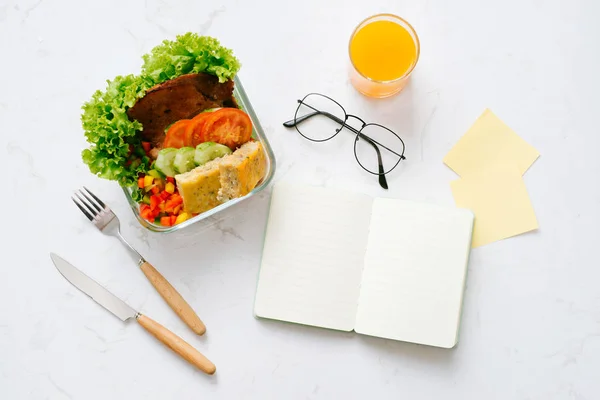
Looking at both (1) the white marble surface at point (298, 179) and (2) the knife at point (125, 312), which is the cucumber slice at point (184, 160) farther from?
(2) the knife at point (125, 312)

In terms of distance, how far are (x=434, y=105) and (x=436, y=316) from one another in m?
0.80

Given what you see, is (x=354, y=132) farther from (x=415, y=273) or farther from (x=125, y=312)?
(x=125, y=312)

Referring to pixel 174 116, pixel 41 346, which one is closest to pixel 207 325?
pixel 41 346

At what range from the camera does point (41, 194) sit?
207 cm

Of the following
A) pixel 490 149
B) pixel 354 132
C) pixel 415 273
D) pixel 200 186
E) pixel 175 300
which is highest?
pixel 200 186

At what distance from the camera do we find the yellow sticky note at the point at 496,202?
2.04 meters

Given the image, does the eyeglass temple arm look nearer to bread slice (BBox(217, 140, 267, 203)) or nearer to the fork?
bread slice (BBox(217, 140, 267, 203))

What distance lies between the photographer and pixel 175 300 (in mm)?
1996

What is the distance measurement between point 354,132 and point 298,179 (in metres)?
0.28

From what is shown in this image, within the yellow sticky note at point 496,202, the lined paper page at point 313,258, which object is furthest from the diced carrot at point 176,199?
the yellow sticky note at point 496,202

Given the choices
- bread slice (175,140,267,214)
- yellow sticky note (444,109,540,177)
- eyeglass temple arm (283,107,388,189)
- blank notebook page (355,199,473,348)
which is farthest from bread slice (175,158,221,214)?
yellow sticky note (444,109,540,177)

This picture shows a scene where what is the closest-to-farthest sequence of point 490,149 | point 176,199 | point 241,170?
point 241,170 → point 176,199 → point 490,149

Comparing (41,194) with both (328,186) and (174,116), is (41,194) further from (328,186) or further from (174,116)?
Answer: (328,186)

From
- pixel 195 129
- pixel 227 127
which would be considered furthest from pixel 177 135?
pixel 227 127
